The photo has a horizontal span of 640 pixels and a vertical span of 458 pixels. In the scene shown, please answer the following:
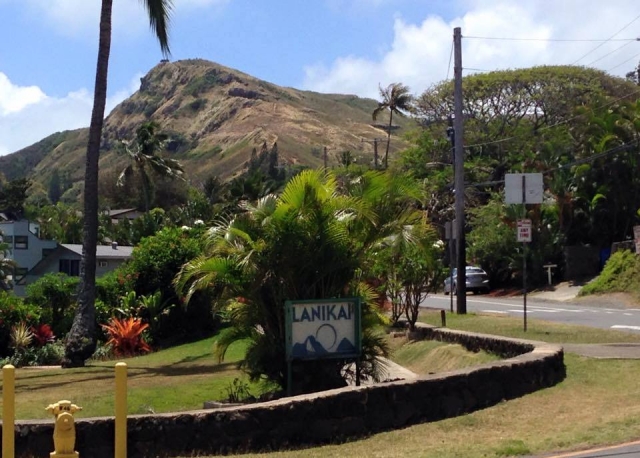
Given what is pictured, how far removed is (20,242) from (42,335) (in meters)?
27.9

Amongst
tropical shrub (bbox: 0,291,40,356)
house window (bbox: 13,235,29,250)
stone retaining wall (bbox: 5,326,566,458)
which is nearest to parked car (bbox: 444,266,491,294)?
tropical shrub (bbox: 0,291,40,356)

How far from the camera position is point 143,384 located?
1769cm

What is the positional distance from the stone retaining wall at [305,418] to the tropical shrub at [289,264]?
2337 mm

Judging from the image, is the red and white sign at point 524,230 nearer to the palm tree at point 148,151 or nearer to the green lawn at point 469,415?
the green lawn at point 469,415

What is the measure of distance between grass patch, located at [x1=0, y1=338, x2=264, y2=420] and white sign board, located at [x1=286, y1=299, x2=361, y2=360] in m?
1.89

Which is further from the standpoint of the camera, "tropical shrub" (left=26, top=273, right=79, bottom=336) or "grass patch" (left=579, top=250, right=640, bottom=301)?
"grass patch" (left=579, top=250, right=640, bottom=301)

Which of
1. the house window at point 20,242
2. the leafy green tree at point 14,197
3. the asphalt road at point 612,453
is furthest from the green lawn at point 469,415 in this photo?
the leafy green tree at point 14,197

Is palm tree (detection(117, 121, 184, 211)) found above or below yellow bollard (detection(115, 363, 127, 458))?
above

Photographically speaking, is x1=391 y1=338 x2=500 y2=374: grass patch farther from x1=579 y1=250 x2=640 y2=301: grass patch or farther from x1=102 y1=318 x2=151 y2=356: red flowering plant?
x1=579 y1=250 x2=640 y2=301: grass patch

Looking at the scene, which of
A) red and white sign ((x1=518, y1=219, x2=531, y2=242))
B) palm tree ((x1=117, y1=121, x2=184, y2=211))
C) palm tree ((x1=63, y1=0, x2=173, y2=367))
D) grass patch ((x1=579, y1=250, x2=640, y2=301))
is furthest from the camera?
palm tree ((x1=117, y1=121, x2=184, y2=211))

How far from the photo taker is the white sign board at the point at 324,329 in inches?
483

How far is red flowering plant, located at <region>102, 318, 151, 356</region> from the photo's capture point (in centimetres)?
2766

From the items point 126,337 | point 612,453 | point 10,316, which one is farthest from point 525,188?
point 10,316

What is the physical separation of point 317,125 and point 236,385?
17787cm
